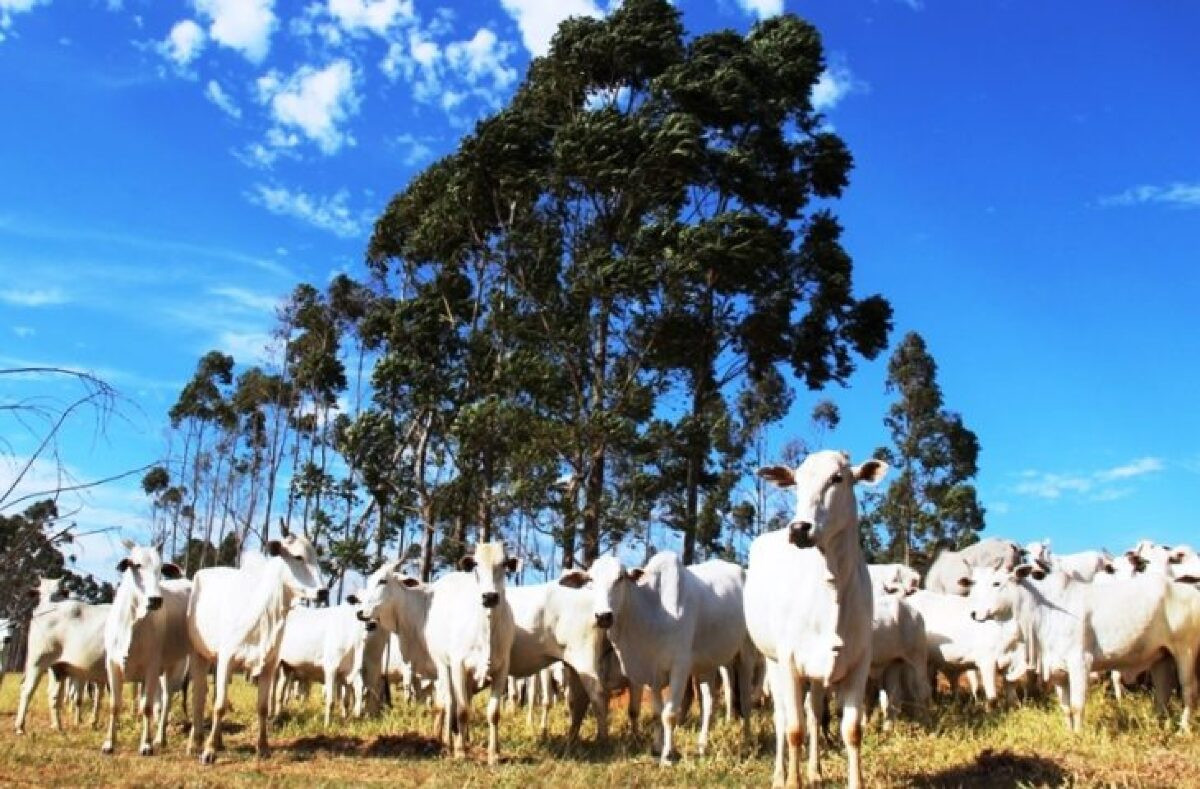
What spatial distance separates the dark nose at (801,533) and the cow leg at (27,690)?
12.9 metres

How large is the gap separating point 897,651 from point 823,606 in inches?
240

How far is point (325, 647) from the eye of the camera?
750 inches

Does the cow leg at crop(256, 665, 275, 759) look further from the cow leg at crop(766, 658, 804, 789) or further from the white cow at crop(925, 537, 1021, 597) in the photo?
the white cow at crop(925, 537, 1021, 597)

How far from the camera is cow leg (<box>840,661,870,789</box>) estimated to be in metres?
7.81

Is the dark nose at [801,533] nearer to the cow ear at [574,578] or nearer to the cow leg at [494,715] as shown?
the cow leg at [494,715]

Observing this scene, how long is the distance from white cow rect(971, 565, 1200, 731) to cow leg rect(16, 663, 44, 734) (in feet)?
44.7

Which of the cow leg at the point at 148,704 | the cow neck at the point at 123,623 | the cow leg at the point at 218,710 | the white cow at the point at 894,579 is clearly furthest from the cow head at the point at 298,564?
the white cow at the point at 894,579

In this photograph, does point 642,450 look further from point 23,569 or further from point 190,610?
point 23,569

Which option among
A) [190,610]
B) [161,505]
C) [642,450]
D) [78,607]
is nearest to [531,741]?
[190,610]

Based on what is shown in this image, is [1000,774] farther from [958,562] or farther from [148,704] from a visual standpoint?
[958,562]

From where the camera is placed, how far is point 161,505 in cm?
5472

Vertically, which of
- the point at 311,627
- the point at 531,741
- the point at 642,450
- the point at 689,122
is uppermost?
the point at 689,122

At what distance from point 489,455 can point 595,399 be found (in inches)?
131

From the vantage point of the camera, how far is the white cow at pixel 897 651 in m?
13.5
